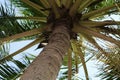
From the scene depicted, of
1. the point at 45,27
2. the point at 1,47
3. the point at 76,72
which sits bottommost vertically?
the point at 76,72

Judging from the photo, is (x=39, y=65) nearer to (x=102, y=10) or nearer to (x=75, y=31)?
(x=75, y=31)

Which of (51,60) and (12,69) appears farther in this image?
(12,69)

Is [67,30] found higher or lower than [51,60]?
higher

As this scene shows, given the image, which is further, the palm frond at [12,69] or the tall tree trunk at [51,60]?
the palm frond at [12,69]

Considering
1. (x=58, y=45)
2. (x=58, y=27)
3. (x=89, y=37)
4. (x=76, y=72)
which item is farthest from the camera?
(x=76, y=72)

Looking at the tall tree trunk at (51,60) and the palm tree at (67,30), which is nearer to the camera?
the tall tree trunk at (51,60)

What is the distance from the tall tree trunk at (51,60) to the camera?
3.33m

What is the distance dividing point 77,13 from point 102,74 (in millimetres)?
1568

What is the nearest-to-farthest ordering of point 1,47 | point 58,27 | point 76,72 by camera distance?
Answer: point 58,27 < point 1,47 < point 76,72

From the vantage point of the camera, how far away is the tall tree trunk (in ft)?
10.9

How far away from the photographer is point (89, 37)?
17.5 feet

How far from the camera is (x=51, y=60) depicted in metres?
3.67

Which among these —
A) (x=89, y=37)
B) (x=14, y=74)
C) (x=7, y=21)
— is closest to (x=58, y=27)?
(x=89, y=37)

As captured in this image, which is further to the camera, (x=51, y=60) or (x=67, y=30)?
(x=67, y=30)
